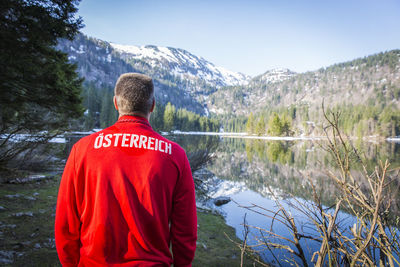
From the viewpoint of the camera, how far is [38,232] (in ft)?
15.0

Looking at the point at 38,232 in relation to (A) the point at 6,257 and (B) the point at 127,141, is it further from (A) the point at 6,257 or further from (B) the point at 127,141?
(B) the point at 127,141

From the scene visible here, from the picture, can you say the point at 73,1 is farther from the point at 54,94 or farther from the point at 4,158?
the point at 4,158

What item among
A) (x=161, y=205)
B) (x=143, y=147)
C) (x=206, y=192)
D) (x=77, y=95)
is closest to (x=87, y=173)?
(x=143, y=147)

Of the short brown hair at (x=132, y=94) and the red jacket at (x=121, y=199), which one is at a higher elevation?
the short brown hair at (x=132, y=94)

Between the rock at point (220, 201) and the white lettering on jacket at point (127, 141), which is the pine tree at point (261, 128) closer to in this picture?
the rock at point (220, 201)

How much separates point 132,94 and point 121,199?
76 centimetres

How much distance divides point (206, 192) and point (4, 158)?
359 inches

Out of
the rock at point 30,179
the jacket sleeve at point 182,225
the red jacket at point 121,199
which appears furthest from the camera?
the rock at point 30,179

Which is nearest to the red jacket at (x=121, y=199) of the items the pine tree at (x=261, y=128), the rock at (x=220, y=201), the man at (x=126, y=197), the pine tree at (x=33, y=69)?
the man at (x=126, y=197)

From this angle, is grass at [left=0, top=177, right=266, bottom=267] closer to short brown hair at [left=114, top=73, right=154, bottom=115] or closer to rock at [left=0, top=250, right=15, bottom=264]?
rock at [left=0, top=250, right=15, bottom=264]

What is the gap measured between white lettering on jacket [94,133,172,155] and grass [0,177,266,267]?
126 inches

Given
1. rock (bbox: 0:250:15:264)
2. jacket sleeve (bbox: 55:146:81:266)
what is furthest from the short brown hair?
rock (bbox: 0:250:15:264)

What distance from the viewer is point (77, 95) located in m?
6.33

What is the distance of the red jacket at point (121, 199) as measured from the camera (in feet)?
4.62
